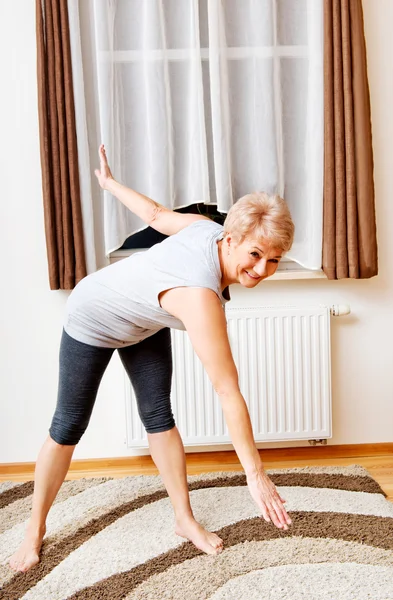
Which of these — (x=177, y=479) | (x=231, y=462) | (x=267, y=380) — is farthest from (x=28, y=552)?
(x=267, y=380)

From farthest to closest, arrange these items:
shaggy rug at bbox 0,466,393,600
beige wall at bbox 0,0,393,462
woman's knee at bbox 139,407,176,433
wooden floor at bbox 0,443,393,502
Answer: wooden floor at bbox 0,443,393,502
beige wall at bbox 0,0,393,462
woman's knee at bbox 139,407,176,433
shaggy rug at bbox 0,466,393,600

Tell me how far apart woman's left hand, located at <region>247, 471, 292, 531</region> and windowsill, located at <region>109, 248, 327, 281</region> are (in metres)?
1.38

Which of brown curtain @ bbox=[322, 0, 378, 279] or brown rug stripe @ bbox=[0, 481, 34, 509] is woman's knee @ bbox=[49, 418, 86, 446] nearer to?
brown rug stripe @ bbox=[0, 481, 34, 509]

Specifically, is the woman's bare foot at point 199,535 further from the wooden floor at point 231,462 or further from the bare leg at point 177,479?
the wooden floor at point 231,462

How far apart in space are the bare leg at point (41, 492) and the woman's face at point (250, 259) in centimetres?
80

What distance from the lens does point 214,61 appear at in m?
2.64

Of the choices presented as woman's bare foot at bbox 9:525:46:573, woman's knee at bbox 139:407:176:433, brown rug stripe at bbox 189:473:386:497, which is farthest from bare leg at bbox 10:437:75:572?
brown rug stripe at bbox 189:473:386:497

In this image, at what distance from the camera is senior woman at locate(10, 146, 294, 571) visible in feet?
5.19

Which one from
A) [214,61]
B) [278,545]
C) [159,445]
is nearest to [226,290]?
[159,445]

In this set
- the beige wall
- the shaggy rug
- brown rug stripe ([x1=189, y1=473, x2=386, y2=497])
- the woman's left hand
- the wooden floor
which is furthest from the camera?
the wooden floor

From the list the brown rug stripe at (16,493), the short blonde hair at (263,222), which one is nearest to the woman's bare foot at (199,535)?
the brown rug stripe at (16,493)

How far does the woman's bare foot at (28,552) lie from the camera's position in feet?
6.69

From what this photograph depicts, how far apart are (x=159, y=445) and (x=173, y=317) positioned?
542 millimetres

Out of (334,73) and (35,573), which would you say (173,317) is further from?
(334,73)
